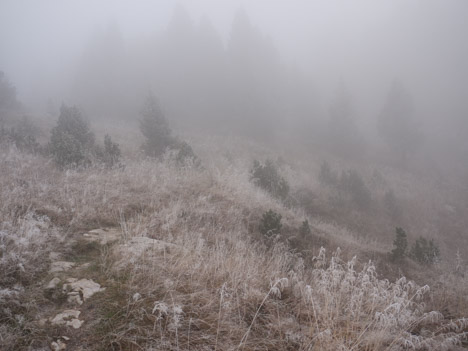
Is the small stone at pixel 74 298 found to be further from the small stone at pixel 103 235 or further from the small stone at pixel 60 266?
the small stone at pixel 103 235

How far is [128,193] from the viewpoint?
17.7ft

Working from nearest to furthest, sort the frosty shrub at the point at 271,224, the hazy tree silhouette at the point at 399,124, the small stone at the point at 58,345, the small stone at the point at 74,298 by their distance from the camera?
the small stone at the point at 58,345 < the small stone at the point at 74,298 < the frosty shrub at the point at 271,224 < the hazy tree silhouette at the point at 399,124

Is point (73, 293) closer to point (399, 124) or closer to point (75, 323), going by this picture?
point (75, 323)

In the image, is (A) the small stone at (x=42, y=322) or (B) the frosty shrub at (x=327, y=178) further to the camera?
(B) the frosty shrub at (x=327, y=178)

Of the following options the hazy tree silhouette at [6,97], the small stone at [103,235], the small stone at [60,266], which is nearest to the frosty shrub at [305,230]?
the small stone at [103,235]

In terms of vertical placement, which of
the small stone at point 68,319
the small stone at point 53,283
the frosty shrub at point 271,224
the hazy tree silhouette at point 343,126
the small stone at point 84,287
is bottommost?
the frosty shrub at point 271,224

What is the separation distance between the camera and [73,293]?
2287mm

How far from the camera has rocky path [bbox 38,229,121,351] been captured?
184cm

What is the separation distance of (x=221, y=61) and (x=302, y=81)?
13720 mm

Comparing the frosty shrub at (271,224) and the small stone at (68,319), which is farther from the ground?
the small stone at (68,319)

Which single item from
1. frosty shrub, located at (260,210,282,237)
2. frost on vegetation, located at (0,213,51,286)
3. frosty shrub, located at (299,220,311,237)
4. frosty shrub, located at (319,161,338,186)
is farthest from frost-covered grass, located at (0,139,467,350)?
frosty shrub, located at (319,161,338,186)

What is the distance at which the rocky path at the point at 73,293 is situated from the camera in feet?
6.05

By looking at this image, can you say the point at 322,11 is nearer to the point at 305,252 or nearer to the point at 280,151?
the point at 280,151

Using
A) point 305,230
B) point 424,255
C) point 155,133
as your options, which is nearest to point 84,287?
point 305,230
